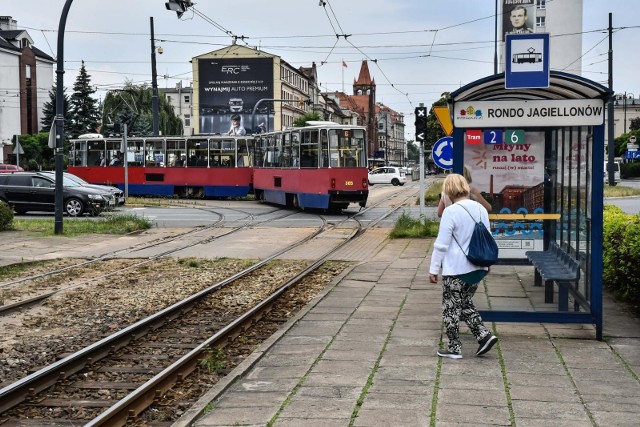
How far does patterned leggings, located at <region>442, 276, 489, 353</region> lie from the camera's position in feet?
24.3

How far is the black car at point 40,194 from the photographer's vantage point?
27422mm

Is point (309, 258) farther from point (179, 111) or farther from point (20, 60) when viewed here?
point (179, 111)

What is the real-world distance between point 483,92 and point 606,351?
9.63 ft

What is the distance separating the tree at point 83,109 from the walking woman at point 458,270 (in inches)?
2998

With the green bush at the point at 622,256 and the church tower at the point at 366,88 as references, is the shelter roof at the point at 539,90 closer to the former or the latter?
the green bush at the point at 622,256

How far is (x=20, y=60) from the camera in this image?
8538 centimetres

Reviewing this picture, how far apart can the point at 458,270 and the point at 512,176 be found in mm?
3450

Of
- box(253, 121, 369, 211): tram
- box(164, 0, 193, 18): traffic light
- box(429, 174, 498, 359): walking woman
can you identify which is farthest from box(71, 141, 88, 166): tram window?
box(429, 174, 498, 359): walking woman

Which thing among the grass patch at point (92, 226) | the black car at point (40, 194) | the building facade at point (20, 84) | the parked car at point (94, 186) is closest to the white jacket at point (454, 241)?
the grass patch at point (92, 226)

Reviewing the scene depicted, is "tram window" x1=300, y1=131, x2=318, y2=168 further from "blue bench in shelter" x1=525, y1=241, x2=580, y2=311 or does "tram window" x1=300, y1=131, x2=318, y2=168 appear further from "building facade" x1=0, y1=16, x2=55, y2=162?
"building facade" x1=0, y1=16, x2=55, y2=162

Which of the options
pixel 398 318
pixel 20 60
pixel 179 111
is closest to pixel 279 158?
pixel 398 318

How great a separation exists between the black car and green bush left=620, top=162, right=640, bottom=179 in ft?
218

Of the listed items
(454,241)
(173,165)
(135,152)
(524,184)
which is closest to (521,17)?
(173,165)

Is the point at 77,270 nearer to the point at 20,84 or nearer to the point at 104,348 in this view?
the point at 104,348
